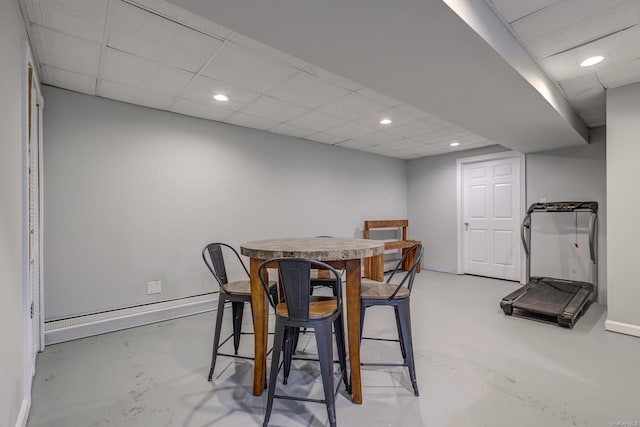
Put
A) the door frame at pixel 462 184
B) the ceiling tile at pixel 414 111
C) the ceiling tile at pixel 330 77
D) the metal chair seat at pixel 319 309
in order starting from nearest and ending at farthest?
the metal chair seat at pixel 319 309
the ceiling tile at pixel 330 77
the ceiling tile at pixel 414 111
the door frame at pixel 462 184

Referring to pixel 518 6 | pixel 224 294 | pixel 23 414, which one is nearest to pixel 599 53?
pixel 518 6

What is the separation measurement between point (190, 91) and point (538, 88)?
3.11 meters

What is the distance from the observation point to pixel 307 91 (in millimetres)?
3045

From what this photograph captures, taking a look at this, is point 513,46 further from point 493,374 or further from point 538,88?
point 493,374

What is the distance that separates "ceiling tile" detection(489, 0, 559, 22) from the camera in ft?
5.93

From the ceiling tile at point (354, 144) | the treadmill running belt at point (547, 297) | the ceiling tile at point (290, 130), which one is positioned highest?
the ceiling tile at point (290, 130)

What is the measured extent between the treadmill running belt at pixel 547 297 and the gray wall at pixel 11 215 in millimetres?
4295

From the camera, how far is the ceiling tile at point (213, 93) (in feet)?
9.36

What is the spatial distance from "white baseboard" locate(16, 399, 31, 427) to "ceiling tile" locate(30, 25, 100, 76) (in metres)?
2.36

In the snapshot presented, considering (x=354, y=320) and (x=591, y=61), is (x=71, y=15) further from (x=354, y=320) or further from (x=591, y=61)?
(x=591, y=61)

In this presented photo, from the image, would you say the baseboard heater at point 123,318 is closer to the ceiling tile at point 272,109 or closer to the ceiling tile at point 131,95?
the ceiling tile at point 131,95

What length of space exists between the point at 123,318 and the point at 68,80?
237cm

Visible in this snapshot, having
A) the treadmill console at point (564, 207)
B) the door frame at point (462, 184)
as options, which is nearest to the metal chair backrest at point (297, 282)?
the treadmill console at point (564, 207)

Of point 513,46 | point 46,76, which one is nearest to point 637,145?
point 513,46
